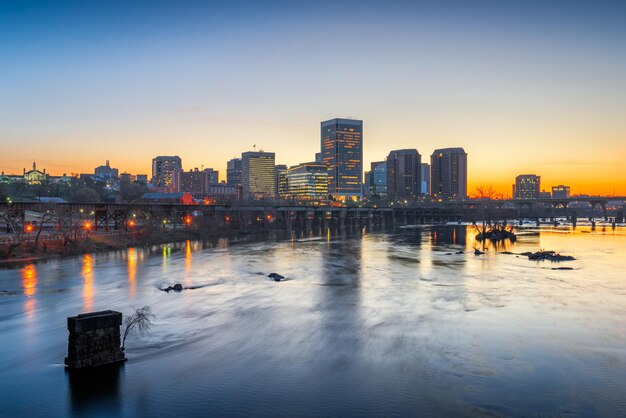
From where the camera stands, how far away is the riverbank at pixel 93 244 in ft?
212

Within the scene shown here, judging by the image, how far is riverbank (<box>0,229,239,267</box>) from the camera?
212 ft

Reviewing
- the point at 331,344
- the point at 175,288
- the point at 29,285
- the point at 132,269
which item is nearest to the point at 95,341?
the point at 331,344

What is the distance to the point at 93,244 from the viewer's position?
77.8 m

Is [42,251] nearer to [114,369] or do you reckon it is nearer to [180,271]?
[180,271]

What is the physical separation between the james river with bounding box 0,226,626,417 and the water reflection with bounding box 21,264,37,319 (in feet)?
0.73

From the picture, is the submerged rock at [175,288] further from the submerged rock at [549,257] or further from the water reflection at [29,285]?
the submerged rock at [549,257]

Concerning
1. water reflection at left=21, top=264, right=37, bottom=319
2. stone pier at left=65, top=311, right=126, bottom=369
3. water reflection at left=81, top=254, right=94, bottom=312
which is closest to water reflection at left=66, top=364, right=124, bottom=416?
stone pier at left=65, top=311, right=126, bottom=369

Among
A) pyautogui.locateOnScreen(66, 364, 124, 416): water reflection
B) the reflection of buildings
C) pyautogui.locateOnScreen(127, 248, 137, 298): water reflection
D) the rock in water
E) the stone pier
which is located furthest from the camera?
the reflection of buildings

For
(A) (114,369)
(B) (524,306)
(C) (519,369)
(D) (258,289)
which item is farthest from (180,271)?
(C) (519,369)

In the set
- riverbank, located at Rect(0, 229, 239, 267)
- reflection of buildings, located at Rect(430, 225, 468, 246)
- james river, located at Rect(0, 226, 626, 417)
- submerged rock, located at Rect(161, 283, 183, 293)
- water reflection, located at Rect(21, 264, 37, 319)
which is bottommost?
reflection of buildings, located at Rect(430, 225, 468, 246)

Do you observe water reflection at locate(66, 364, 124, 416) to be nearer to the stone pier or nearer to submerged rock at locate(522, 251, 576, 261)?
the stone pier

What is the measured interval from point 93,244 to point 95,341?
2385 inches

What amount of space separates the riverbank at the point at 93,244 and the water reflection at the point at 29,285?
17.7 ft

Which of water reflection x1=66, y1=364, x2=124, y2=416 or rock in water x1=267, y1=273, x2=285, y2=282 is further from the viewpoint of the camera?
rock in water x1=267, y1=273, x2=285, y2=282
